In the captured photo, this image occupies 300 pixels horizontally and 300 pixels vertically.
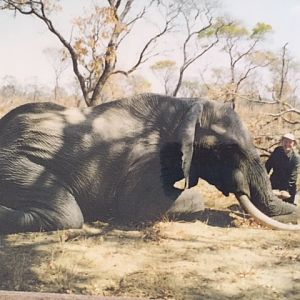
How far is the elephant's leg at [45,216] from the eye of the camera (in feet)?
13.0

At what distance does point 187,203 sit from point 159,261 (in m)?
1.30

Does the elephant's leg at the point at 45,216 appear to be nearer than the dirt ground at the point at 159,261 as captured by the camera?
No

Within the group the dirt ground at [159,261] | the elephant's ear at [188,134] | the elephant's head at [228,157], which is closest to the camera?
the dirt ground at [159,261]

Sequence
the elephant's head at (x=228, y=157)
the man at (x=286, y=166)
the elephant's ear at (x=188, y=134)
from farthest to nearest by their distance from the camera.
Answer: the man at (x=286, y=166)
the elephant's head at (x=228, y=157)
the elephant's ear at (x=188, y=134)

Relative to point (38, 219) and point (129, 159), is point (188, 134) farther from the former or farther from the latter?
point (38, 219)

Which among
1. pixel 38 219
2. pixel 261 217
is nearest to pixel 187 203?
pixel 261 217

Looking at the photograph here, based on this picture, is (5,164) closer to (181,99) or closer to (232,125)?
(181,99)

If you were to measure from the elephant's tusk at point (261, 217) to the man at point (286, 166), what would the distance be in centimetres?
81

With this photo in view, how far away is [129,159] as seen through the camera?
14.9 ft

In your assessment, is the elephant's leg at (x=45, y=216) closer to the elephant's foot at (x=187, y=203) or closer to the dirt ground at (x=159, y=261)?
the dirt ground at (x=159, y=261)

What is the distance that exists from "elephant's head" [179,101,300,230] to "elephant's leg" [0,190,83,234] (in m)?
1.00

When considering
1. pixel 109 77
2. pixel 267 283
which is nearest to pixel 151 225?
pixel 267 283

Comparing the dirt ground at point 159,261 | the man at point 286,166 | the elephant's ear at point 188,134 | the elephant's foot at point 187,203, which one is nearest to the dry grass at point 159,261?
the dirt ground at point 159,261

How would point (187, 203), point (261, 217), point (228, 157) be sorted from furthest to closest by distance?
point (187, 203)
point (228, 157)
point (261, 217)
